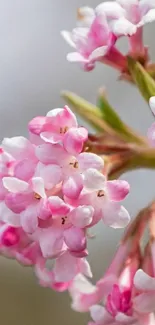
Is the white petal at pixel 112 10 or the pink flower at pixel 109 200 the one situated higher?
the white petal at pixel 112 10

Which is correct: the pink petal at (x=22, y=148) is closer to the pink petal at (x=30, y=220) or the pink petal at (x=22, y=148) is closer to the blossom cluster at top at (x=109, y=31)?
the pink petal at (x=30, y=220)

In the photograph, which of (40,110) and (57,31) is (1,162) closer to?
(40,110)

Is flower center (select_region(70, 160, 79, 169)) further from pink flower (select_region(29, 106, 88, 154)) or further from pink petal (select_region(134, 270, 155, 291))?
pink petal (select_region(134, 270, 155, 291))

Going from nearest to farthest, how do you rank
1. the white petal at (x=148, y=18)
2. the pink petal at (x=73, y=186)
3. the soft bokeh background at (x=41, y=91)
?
the pink petal at (x=73, y=186), the white petal at (x=148, y=18), the soft bokeh background at (x=41, y=91)

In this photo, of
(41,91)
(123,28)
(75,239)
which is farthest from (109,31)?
(41,91)

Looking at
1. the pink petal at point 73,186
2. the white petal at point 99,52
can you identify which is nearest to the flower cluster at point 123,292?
the pink petal at point 73,186

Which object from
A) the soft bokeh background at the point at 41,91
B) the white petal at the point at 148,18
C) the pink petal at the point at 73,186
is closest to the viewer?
the pink petal at the point at 73,186

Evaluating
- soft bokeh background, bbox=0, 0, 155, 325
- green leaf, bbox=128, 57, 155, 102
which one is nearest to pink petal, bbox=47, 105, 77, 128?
green leaf, bbox=128, 57, 155, 102
